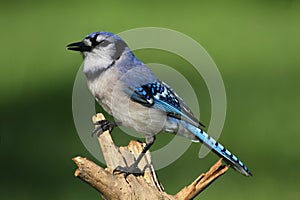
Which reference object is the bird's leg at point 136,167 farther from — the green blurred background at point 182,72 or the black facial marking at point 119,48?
the green blurred background at point 182,72

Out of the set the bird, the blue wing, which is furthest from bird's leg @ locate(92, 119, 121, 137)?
the blue wing

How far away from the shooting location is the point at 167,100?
174 inches

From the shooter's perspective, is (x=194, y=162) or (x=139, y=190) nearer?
(x=139, y=190)

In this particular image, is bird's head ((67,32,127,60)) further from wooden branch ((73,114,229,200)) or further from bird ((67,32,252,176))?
wooden branch ((73,114,229,200))

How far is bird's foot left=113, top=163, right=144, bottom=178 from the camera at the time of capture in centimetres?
425

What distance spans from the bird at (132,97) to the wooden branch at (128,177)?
0.07 m

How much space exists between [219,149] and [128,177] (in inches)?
17.4

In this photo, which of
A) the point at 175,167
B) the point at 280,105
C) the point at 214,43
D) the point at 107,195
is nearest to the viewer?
the point at 107,195

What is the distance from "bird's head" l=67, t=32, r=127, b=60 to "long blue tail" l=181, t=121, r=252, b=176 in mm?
490

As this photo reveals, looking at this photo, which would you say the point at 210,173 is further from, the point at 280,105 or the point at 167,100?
the point at 280,105

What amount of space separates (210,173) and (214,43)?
17.4 feet

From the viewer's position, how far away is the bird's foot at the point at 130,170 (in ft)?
13.9

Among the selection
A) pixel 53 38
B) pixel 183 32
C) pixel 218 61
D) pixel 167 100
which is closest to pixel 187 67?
pixel 218 61

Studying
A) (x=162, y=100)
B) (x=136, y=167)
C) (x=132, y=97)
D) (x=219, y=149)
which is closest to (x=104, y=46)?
(x=132, y=97)
